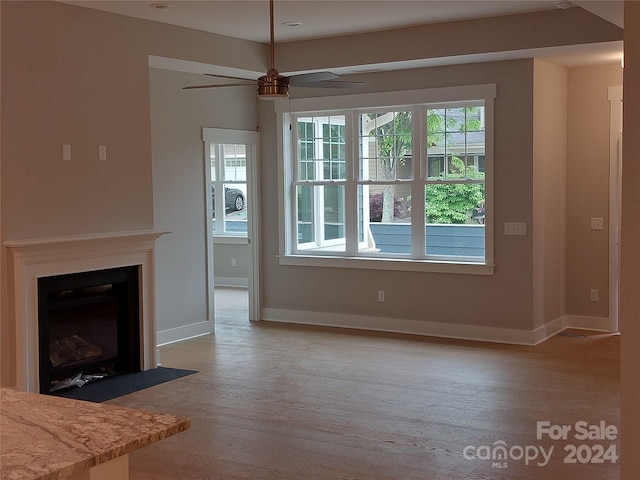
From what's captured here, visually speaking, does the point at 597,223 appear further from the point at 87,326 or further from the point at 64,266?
the point at 64,266

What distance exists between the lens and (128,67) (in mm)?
6277

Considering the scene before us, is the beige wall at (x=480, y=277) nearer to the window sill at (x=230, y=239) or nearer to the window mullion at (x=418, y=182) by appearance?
the window mullion at (x=418, y=182)

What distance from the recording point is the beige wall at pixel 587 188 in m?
7.73

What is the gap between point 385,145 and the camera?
8094mm

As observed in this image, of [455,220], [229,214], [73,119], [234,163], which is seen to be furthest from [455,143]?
[229,214]

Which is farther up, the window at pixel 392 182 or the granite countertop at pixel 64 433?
the window at pixel 392 182

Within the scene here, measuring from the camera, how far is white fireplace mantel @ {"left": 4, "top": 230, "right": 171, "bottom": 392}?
5.38 metres

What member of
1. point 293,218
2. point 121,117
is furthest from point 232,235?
point 121,117

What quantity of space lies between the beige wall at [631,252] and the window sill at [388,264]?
180 inches

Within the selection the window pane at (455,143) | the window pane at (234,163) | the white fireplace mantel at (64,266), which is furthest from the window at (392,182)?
the window pane at (234,163)

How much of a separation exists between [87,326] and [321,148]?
3388 millimetres

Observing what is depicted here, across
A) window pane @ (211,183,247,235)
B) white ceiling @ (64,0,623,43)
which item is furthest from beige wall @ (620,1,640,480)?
window pane @ (211,183,247,235)

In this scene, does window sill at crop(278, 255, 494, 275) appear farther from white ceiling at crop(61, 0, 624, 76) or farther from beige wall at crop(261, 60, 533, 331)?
white ceiling at crop(61, 0, 624, 76)

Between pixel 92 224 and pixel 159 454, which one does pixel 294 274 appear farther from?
pixel 159 454
